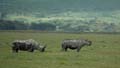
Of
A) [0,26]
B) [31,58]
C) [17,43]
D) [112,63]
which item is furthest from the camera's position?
[0,26]

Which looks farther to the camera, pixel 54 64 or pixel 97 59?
pixel 97 59

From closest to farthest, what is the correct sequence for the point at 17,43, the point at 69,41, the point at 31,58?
the point at 31,58 → the point at 17,43 → the point at 69,41

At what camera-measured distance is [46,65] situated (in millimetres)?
27812

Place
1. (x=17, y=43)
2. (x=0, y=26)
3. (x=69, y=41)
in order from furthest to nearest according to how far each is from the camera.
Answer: (x=0, y=26), (x=69, y=41), (x=17, y=43)

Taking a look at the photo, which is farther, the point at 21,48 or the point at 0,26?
the point at 0,26

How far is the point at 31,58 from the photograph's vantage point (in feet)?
105

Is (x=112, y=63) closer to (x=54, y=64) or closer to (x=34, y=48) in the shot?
(x=54, y=64)

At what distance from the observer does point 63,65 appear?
91.9ft

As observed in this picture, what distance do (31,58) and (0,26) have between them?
153 meters

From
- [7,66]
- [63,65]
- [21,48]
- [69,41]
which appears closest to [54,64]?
[63,65]

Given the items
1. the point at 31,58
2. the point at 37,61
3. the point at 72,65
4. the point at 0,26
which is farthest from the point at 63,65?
the point at 0,26

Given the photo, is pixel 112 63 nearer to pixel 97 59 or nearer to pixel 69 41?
pixel 97 59

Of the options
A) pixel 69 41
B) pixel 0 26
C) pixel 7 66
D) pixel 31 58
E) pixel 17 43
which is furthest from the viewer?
pixel 0 26

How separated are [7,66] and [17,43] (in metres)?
13.5
